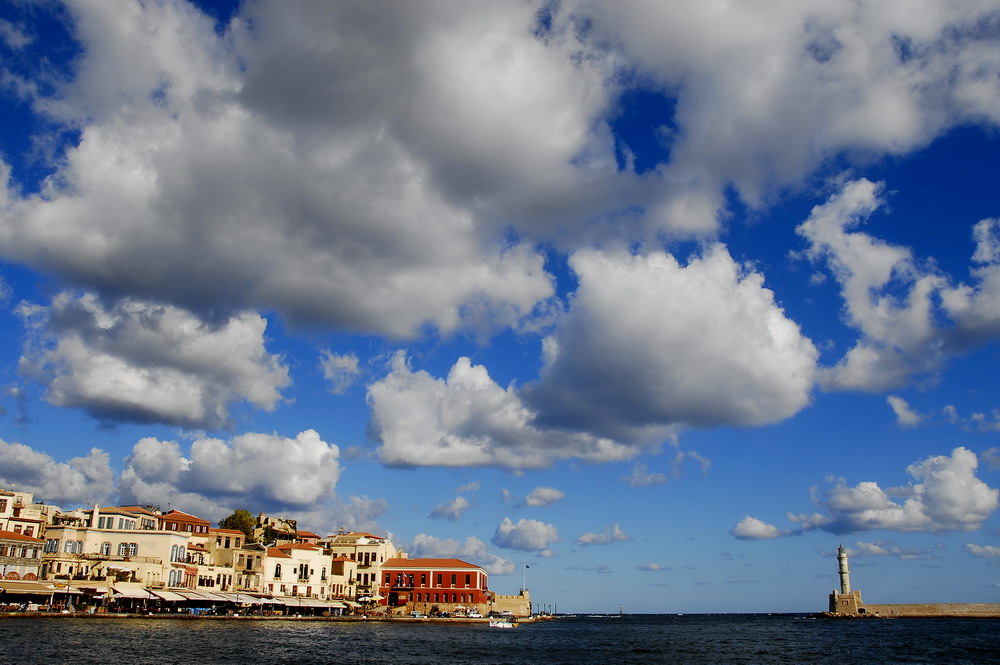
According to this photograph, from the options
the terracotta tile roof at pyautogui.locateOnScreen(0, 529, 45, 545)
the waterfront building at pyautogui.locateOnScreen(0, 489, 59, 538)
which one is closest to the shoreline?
the terracotta tile roof at pyautogui.locateOnScreen(0, 529, 45, 545)

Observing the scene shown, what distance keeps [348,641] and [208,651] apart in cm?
1844

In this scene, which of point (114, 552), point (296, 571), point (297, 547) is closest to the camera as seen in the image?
point (114, 552)

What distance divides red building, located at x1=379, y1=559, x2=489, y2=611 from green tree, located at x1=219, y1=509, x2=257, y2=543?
28.5 meters

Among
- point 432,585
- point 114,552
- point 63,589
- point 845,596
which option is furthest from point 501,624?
point 845,596

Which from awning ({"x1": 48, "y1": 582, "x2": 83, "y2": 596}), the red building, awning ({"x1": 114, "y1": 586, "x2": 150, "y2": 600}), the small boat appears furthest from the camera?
the red building

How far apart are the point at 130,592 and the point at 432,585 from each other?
47.2 metres

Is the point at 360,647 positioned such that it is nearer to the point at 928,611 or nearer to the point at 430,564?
A: the point at 430,564

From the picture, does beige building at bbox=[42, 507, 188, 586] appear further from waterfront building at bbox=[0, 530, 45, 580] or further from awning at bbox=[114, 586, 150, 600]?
awning at bbox=[114, 586, 150, 600]

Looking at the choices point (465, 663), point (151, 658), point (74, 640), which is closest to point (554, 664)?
point (465, 663)

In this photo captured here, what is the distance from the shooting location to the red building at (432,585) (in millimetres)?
112125

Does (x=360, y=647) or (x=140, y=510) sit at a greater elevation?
(x=140, y=510)

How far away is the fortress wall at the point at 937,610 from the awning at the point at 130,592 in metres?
161

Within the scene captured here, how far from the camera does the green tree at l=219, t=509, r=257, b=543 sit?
128375mm

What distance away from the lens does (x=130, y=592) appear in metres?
75.7
